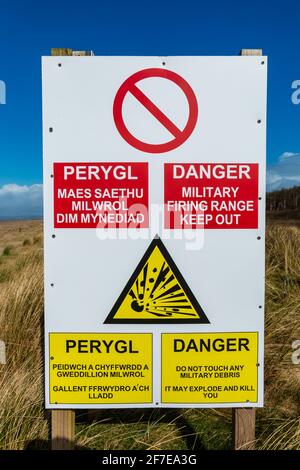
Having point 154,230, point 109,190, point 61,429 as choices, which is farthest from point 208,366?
point 109,190

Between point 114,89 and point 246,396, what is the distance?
6.07 ft

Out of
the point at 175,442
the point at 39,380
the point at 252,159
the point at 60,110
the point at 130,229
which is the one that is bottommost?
the point at 175,442

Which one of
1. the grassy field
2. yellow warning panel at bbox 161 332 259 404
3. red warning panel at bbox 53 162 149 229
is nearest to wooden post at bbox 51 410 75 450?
the grassy field

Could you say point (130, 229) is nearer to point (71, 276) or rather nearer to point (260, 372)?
point (71, 276)

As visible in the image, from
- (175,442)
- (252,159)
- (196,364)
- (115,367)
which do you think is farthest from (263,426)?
(252,159)

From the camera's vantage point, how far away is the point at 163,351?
7.66 ft

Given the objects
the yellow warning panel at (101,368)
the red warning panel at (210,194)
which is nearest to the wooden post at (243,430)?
the yellow warning panel at (101,368)

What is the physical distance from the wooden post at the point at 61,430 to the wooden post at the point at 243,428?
95 centimetres

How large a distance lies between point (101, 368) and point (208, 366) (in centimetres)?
60

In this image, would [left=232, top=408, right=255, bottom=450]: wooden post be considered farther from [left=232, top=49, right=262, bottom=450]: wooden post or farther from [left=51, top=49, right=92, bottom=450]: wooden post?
[left=51, top=49, right=92, bottom=450]: wooden post

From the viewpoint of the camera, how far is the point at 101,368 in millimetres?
2338

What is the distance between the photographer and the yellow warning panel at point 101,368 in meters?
2.33

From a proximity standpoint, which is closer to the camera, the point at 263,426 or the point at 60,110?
the point at 60,110

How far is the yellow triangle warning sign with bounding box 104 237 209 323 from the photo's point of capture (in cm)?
230
